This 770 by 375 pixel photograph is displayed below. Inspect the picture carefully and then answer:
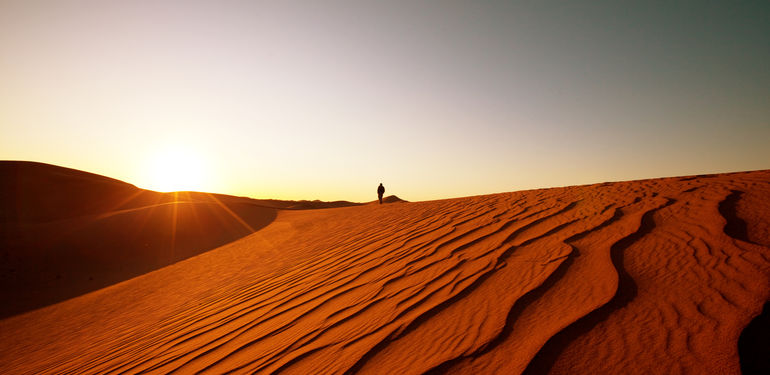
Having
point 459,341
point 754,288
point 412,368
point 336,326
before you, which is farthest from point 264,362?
point 754,288

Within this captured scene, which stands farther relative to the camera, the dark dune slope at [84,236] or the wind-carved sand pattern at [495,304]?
the dark dune slope at [84,236]

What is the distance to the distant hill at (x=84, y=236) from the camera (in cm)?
886

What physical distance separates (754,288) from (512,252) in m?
1.64

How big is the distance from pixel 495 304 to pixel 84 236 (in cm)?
1405

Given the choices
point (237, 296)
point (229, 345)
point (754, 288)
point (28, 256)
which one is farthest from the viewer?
point (28, 256)

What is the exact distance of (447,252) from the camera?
3803mm

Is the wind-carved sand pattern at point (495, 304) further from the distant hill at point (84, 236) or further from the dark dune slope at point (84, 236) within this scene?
the dark dune slope at point (84, 236)

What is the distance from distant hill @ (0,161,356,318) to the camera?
29.1 feet

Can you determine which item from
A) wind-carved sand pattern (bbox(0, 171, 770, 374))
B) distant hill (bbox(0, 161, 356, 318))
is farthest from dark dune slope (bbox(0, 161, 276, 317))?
wind-carved sand pattern (bbox(0, 171, 770, 374))

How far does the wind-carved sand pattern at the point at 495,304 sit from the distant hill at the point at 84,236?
416cm

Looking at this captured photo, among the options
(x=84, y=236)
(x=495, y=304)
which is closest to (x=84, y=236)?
(x=84, y=236)

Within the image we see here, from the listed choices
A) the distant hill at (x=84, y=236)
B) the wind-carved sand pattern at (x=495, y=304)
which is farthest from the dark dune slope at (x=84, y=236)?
the wind-carved sand pattern at (x=495, y=304)

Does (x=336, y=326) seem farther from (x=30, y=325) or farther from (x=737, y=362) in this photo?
(x=30, y=325)

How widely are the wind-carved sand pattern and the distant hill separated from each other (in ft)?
13.7
